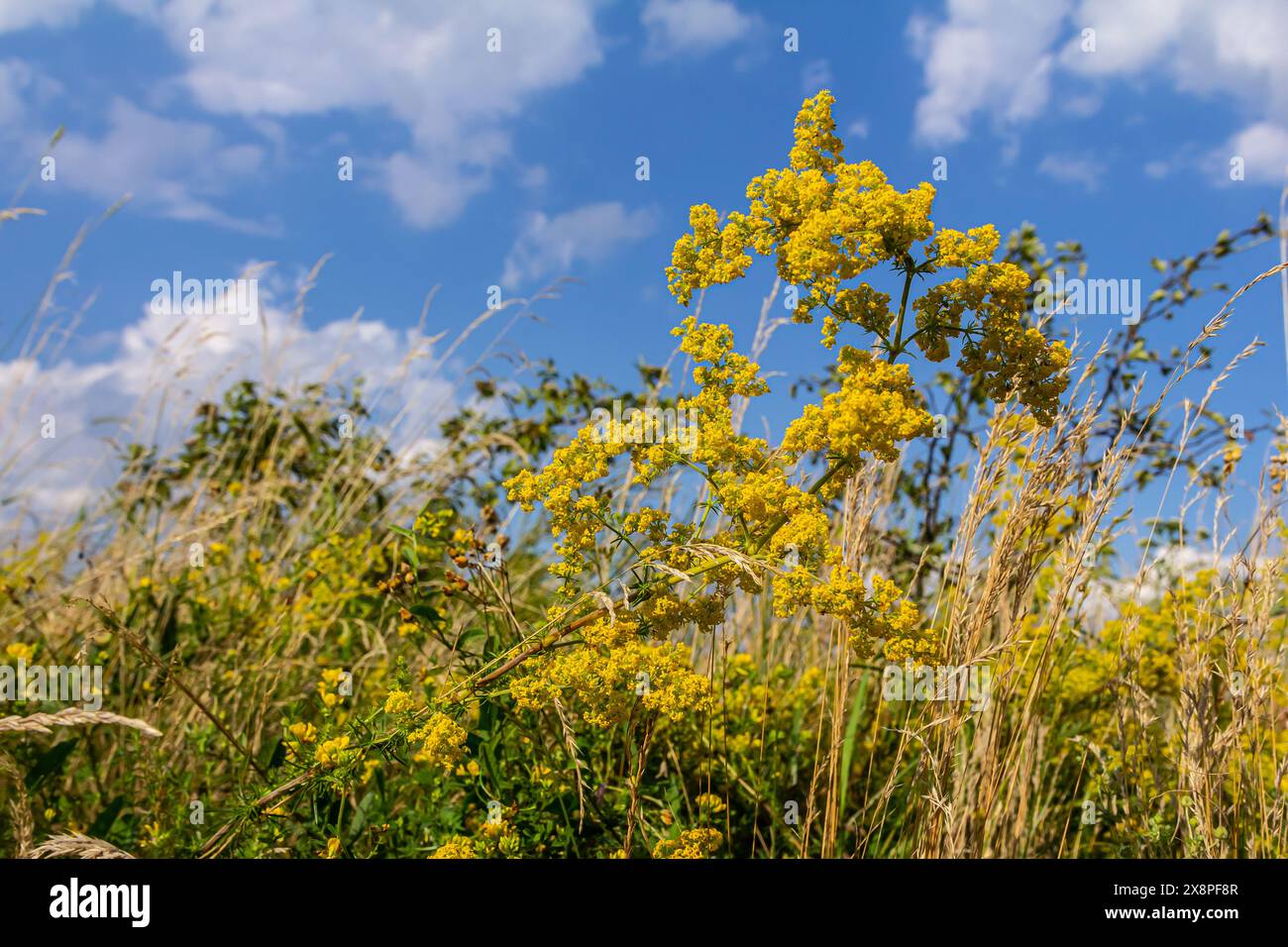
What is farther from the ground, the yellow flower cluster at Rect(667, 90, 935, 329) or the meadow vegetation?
the yellow flower cluster at Rect(667, 90, 935, 329)

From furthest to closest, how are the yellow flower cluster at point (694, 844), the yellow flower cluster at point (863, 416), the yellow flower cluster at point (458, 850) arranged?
1. the yellow flower cluster at point (458, 850)
2. the yellow flower cluster at point (694, 844)
3. the yellow flower cluster at point (863, 416)

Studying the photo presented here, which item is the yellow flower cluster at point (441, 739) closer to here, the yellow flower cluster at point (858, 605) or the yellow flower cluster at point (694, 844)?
the yellow flower cluster at point (694, 844)

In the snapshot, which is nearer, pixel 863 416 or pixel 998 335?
pixel 863 416

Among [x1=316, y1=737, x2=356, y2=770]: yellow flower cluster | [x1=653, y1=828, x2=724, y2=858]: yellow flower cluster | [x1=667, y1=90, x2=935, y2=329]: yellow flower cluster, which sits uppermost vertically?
→ [x1=667, y1=90, x2=935, y2=329]: yellow flower cluster

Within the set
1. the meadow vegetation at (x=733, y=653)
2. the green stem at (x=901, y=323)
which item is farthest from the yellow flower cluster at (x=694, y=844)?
the green stem at (x=901, y=323)

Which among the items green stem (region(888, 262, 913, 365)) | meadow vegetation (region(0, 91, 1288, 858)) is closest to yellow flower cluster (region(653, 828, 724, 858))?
meadow vegetation (region(0, 91, 1288, 858))

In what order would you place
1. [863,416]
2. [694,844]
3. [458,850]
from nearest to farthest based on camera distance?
[863,416] → [694,844] → [458,850]

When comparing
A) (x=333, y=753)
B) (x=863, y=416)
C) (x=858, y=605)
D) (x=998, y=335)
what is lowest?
(x=333, y=753)

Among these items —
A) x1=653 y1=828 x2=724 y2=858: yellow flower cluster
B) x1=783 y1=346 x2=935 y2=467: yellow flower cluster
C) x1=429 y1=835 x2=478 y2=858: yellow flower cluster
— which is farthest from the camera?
x1=429 y1=835 x2=478 y2=858: yellow flower cluster

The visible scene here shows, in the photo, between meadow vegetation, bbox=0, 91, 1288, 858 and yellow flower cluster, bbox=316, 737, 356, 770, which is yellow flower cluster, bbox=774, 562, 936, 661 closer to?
meadow vegetation, bbox=0, 91, 1288, 858

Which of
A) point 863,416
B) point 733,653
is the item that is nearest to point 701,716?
point 733,653

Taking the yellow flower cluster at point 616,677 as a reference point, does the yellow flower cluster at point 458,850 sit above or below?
below

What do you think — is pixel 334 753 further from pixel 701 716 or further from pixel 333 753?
pixel 701 716
